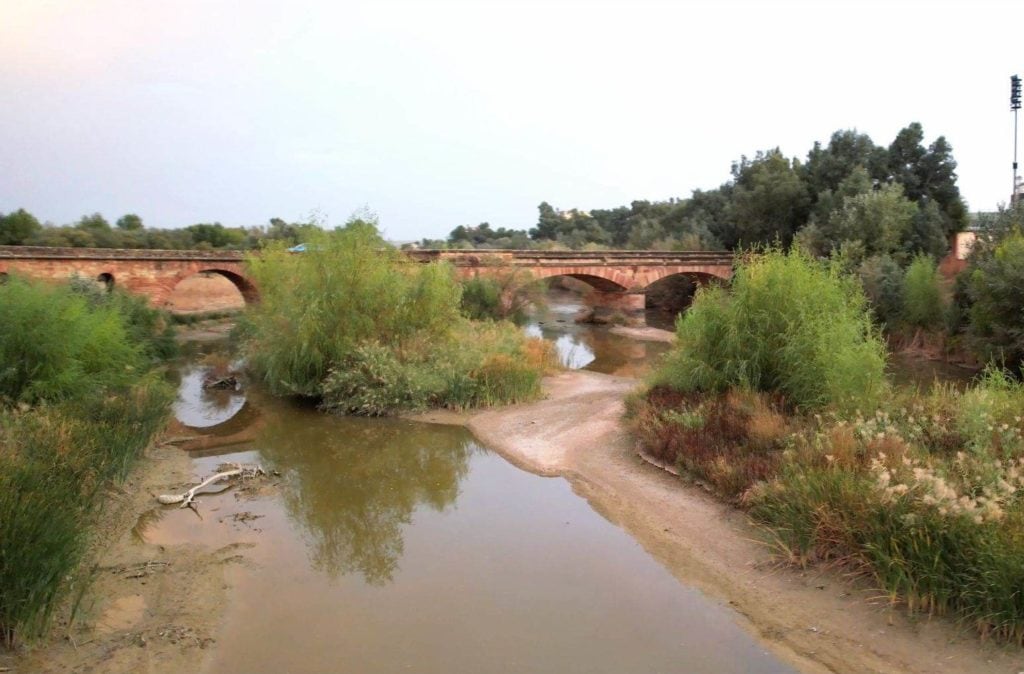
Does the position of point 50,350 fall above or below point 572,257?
below

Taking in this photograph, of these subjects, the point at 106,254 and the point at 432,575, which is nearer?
the point at 432,575

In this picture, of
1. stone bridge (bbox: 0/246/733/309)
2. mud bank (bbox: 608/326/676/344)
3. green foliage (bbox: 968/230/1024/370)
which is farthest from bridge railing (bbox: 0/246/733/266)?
green foliage (bbox: 968/230/1024/370)

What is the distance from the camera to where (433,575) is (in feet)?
28.1

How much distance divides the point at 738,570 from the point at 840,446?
7.19 ft

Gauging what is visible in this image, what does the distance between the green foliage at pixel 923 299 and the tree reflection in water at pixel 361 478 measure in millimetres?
20340

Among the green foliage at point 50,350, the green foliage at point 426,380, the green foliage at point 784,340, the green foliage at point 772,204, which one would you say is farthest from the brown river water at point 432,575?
the green foliage at point 772,204

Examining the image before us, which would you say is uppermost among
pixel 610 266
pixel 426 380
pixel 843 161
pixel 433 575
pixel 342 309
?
pixel 843 161

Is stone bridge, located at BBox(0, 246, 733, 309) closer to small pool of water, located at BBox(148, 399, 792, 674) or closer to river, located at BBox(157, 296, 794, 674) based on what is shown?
river, located at BBox(157, 296, 794, 674)

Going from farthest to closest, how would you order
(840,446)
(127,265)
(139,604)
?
(127,265) → (840,446) → (139,604)

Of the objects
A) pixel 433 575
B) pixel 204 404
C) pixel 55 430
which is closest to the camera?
pixel 433 575

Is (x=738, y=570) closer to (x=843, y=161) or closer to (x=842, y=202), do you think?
(x=842, y=202)

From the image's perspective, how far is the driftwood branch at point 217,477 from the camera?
10.5 m

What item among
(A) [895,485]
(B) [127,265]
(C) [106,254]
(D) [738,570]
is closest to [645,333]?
(B) [127,265]

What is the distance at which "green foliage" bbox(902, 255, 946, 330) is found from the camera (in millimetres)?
26859
